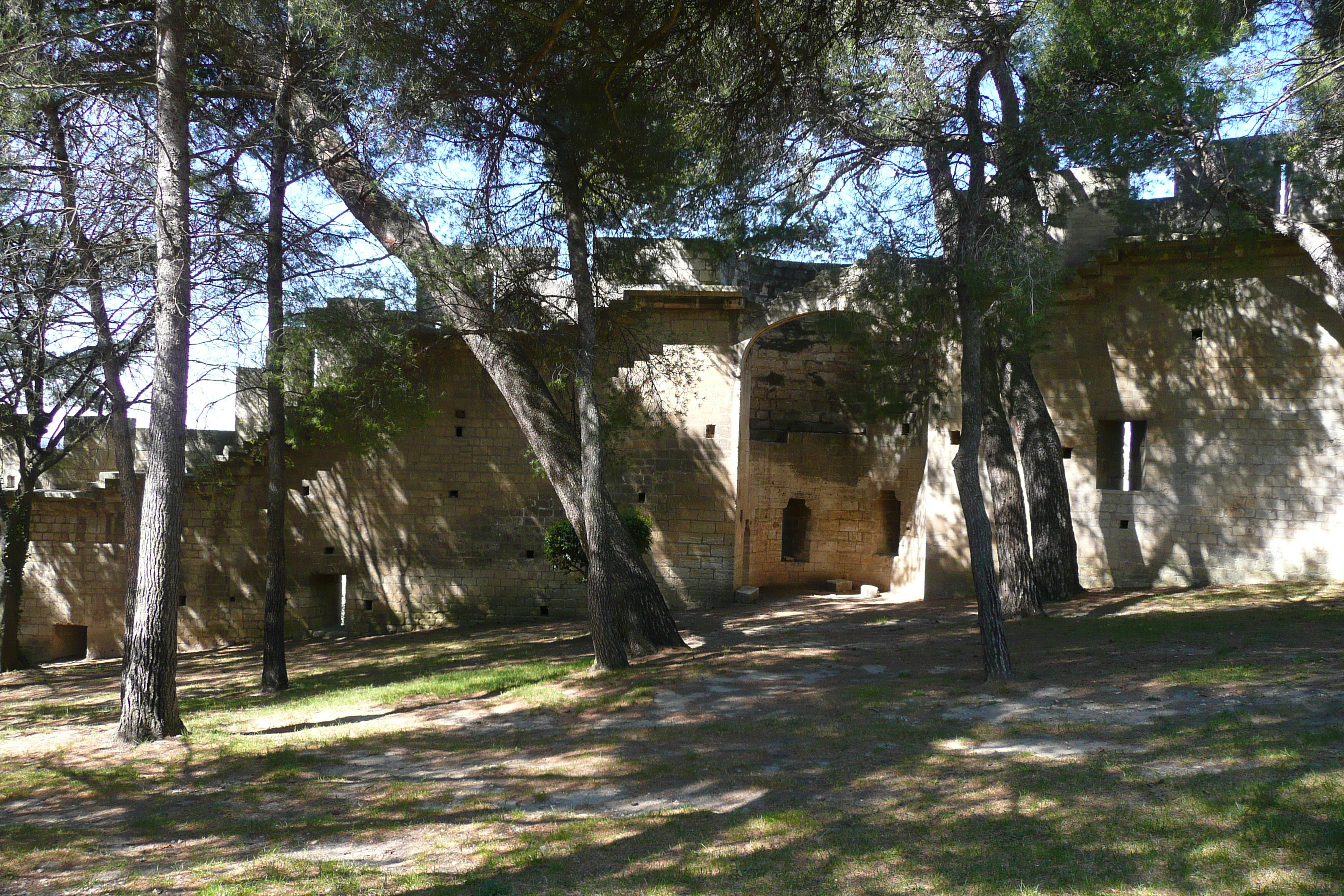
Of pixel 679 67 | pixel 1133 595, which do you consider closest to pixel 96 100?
pixel 679 67

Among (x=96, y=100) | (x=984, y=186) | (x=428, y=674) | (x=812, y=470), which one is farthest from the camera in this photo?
(x=812, y=470)

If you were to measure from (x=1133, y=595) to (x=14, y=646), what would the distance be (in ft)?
47.9

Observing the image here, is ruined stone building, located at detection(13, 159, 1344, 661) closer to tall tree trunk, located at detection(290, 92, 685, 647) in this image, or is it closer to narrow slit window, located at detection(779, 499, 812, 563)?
narrow slit window, located at detection(779, 499, 812, 563)

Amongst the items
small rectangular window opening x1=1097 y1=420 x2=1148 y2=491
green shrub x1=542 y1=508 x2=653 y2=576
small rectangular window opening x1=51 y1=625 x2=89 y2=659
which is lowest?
small rectangular window opening x1=51 y1=625 x2=89 y2=659

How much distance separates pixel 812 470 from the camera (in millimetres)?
15750

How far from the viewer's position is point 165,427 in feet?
22.6

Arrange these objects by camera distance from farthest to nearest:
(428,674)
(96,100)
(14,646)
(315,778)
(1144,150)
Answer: (14,646), (428,674), (1144,150), (96,100), (315,778)

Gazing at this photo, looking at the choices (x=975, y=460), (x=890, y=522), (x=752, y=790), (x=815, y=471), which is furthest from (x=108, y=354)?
(x=890, y=522)

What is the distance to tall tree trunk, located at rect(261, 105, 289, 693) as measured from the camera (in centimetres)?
873

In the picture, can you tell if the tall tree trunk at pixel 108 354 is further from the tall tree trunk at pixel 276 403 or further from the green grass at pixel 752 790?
the green grass at pixel 752 790

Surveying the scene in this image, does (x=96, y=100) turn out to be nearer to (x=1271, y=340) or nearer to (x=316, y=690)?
(x=316, y=690)

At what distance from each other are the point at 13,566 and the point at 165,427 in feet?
23.5

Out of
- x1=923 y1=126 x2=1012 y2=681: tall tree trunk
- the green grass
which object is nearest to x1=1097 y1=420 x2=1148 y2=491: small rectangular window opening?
the green grass

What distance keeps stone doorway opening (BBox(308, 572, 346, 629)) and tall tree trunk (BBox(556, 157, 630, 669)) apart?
6.68 m
